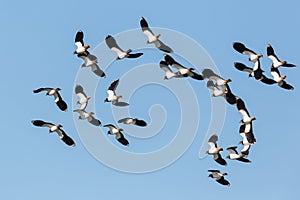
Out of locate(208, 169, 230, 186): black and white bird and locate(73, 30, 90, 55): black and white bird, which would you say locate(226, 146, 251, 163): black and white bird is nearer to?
locate(208, 169, 230, 186): black and white bird

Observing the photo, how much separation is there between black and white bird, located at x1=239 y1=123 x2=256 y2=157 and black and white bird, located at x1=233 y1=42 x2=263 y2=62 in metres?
2.74

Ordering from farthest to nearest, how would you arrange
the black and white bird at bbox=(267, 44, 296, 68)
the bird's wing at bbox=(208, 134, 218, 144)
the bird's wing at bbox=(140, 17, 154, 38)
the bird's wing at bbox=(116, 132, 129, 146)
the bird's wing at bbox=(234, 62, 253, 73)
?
1. the bird's wing at bbox=(208, 134, 218, 144)
2. the bird's wing at bbox=(116, 132, 129, 146)
3. the bird's wing at bbox=(234, 62, 253, 73)
4. the black and white bird at bbox=(267, 44, 296, 68)
5. the bird's wing at bbox=(140, 17, 154, 38)

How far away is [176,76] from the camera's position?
1505 inches

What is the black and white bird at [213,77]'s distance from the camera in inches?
1467

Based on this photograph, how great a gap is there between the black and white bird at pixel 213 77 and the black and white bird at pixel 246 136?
2.11 m

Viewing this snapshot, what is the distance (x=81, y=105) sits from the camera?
129ft

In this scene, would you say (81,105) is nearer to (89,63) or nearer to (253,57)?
(89,63)

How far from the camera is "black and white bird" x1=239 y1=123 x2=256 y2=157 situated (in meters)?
37.5

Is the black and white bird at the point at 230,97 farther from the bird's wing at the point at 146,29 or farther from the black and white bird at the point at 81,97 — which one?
the black and white bird at the point at 81,97

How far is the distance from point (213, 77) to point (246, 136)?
2.67 m

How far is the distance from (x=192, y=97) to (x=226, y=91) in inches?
229

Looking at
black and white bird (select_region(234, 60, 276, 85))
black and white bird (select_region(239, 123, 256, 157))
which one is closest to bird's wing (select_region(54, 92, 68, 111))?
black and white bird (select_region(239, 123, 256, 157))

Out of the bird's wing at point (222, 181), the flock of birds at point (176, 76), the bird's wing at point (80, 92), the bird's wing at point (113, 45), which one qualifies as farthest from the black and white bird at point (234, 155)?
the bird's wing at point (113, 45)

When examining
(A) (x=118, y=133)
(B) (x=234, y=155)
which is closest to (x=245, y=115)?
(B) (x=234, y=155)
